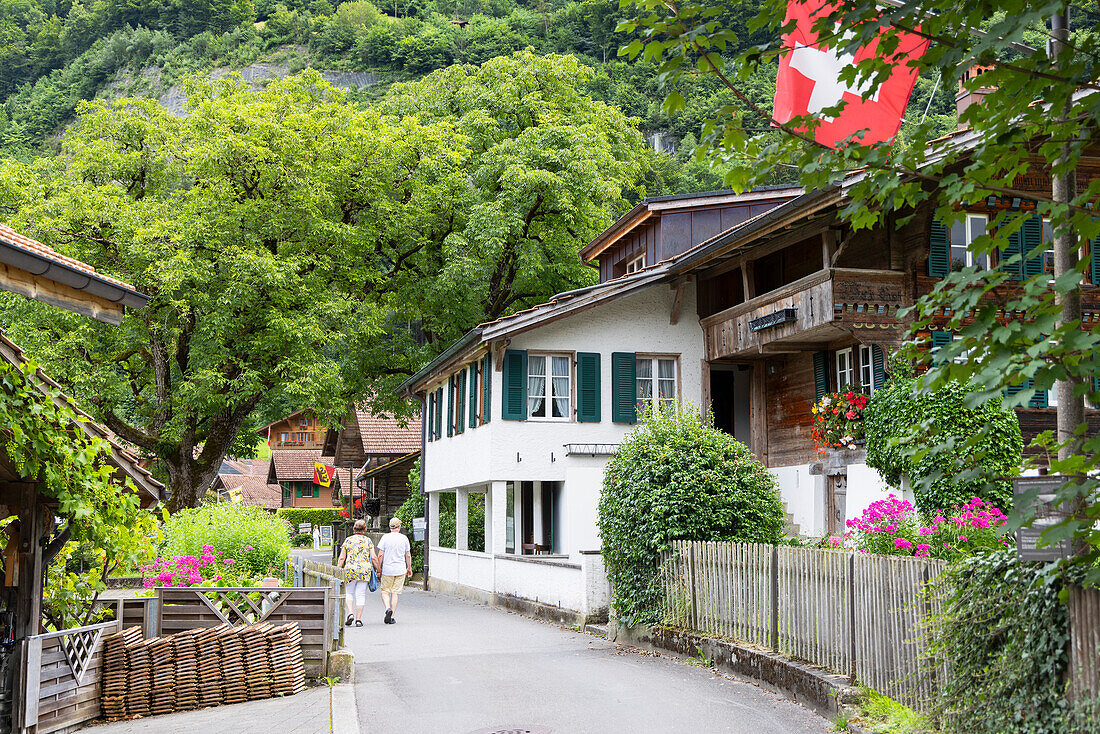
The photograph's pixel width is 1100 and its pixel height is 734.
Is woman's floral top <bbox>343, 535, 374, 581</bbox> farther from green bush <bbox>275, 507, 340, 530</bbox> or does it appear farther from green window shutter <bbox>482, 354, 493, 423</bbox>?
green bush <bbox>275, 507, 340, 530</bbox>

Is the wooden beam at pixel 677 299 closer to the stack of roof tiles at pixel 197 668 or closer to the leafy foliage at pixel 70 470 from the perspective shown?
the stack of roof tiles at pixel 197 668

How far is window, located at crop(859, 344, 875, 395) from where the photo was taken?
19.6m

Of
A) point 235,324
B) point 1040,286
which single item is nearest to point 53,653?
point 1040,286

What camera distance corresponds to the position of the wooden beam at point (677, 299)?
2386cm

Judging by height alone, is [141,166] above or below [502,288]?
above

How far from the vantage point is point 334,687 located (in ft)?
39.8

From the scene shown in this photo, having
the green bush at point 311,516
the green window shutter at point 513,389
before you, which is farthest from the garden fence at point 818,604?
the green bush at point 311,516

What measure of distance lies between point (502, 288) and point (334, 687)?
2262 centimetres

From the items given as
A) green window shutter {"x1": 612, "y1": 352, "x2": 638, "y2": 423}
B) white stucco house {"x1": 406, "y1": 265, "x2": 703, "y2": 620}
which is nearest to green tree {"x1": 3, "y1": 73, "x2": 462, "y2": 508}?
white stucco house {"x1": 406, "y1": 265, "x2": 703, "y2": 620}

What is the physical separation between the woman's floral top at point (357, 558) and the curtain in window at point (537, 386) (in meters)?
6.47

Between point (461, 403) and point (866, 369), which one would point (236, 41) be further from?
point (866, 369)

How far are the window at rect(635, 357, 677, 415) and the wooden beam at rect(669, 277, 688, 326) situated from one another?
3.02 ft

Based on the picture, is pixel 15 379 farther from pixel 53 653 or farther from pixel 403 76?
pixel 403 76

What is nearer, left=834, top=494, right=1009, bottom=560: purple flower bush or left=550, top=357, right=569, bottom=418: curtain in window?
left=834, top=494, right=1009, bottom=560: purple flower bush
